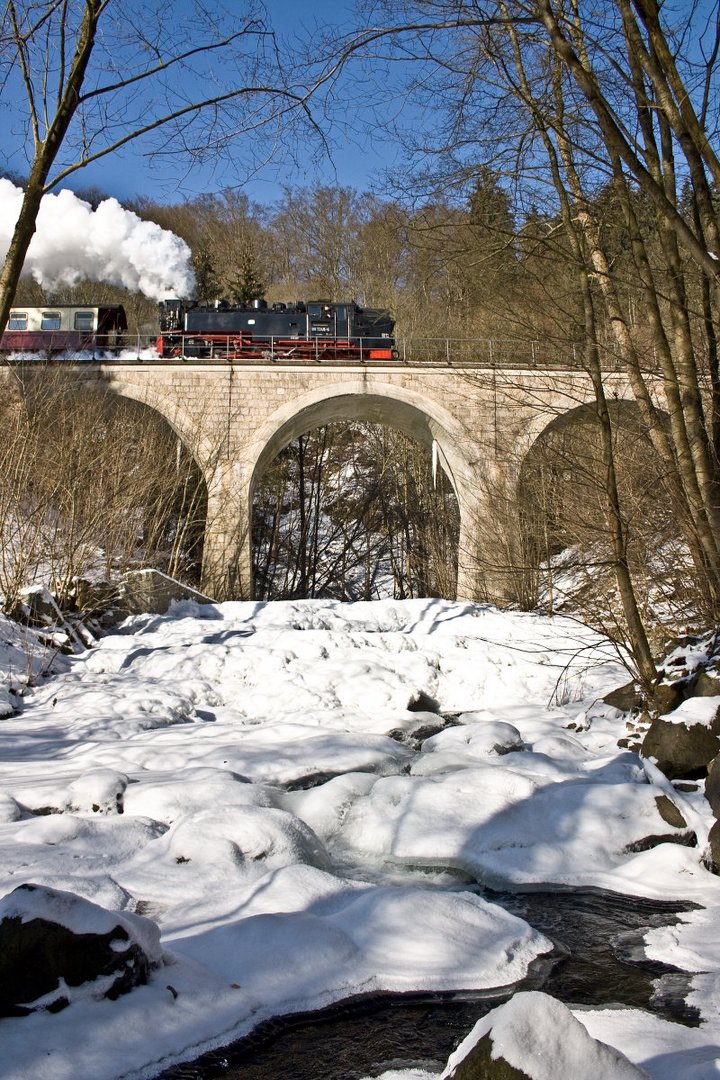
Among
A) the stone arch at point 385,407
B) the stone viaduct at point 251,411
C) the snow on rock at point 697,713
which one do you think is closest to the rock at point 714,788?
the snow on rock at point 697,713

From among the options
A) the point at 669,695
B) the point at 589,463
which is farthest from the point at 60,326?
the point at 669,695

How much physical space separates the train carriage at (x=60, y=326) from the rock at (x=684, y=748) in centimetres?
2109

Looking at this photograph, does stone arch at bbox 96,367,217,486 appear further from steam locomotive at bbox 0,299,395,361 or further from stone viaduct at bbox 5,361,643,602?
steam locomotive at bbox 0,299,395,361

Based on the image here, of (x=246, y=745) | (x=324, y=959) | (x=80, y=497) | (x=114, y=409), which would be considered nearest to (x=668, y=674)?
(x=246, y=745)

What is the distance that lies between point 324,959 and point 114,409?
19491 mm

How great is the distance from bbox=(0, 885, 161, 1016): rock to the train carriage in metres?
22.9

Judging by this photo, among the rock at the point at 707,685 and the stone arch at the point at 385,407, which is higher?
the stone arch at the point at 385,407

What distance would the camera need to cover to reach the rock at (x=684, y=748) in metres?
6.11

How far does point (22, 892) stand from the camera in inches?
118

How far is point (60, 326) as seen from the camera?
24.5 metres

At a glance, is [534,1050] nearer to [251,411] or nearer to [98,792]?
[98,792]

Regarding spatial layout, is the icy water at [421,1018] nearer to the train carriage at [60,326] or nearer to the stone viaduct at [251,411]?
the stone viaduct at [251,411]

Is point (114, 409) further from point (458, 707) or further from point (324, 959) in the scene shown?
point (324, 959)

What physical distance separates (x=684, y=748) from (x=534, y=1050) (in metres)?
4.41
